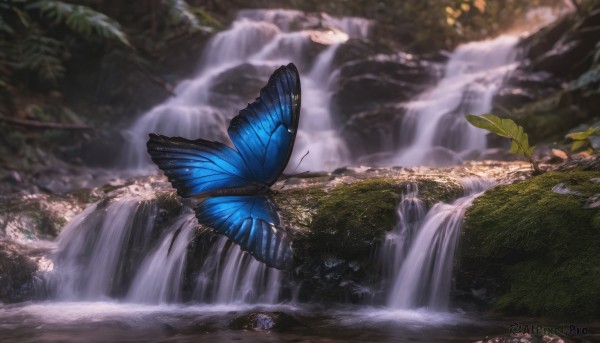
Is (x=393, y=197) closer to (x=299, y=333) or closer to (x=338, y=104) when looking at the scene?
(x=299, y=333)

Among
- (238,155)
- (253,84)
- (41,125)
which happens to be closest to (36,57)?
(41,125)

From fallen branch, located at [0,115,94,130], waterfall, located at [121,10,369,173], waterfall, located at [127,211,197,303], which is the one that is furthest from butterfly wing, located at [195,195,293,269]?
fallen branch, located at [0,115,94,130]

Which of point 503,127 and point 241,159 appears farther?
point 503,127

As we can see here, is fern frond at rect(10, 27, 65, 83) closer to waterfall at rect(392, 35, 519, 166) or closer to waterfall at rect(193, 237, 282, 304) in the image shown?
waterfall at rect(392, 35, 519, 166)

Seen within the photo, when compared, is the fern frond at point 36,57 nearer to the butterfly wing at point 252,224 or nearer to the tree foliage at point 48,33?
the tree foliage at point 48,33

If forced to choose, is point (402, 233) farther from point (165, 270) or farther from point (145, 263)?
point (145, 263)

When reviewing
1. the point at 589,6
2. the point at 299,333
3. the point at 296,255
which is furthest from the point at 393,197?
the point at 589,6
